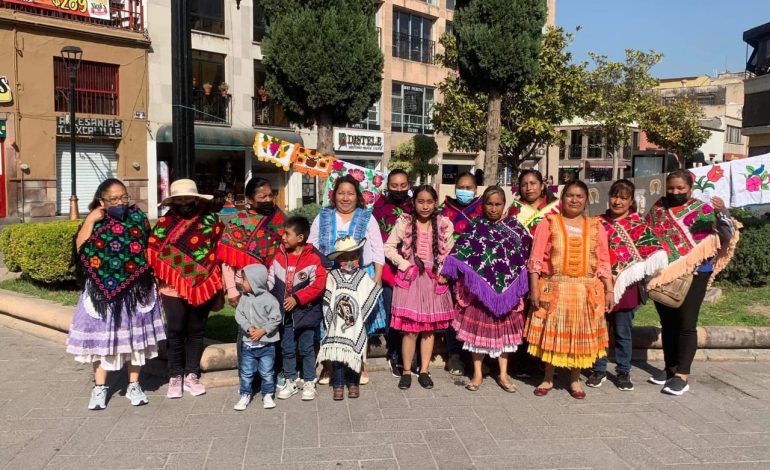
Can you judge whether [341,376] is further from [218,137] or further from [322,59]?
[218,137]

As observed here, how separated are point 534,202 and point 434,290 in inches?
49.3

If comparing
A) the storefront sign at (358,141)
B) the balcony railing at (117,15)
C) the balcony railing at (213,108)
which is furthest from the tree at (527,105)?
the balcony railing at (117,15)

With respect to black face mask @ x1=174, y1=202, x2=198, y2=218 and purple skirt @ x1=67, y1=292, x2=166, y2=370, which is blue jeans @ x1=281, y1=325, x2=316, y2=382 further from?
black face mask @ x1=174, y1=202, x2=198, y2=218

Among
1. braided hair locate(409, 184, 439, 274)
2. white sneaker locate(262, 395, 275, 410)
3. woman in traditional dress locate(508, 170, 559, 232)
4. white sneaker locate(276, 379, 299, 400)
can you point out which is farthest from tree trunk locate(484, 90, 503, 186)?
white sneaker locate(262, 395, 275, 410)

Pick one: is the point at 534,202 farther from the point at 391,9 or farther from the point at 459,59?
the point at 391,9

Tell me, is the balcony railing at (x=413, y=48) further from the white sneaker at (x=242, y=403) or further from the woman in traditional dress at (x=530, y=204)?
the white sneaker at (x=242, y=403)

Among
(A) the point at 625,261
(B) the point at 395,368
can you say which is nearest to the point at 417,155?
(B) the point at 395,368

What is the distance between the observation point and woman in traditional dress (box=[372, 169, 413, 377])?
17.5ft

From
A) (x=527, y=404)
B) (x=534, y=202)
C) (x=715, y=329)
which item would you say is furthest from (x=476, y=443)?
(x=715, y=329)

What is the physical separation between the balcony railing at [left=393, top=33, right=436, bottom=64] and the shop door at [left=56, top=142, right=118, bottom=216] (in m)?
14.2

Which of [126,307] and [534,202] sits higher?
[534,202]

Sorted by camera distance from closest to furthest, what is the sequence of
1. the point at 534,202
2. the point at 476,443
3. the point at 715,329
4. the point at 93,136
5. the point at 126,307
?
1. the point at 476,443
2. the point at 126,307
3. the point at 534,202
4. the point at 715,329
5. the point at 93,136

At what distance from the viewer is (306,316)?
4.72 meters

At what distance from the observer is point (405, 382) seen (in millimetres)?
5039
